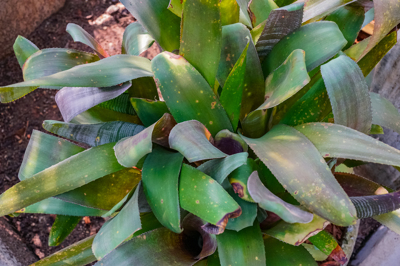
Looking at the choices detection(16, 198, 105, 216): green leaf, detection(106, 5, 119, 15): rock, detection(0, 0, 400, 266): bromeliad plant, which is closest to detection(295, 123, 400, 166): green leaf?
detection(0, 0, 400, 266): bromeliad plant

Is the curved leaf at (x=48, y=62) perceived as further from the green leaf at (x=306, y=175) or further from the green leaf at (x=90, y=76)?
the green leaf at (x=306, y=175)

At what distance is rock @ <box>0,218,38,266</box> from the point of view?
0.88 metres

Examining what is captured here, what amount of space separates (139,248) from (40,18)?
1.22 metres

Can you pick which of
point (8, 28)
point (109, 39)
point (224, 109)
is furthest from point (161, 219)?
point (8, 28)

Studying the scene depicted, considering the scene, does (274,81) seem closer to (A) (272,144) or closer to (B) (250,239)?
(A) (272,144)

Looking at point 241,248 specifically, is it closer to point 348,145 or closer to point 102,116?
point 348,145

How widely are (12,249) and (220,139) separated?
839mm

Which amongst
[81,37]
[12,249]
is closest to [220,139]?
[81,37]

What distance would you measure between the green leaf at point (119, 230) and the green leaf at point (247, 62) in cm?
26

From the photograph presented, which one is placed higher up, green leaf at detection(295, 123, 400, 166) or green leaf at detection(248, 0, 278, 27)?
green leaf at detection(248, 0, 278, 27)

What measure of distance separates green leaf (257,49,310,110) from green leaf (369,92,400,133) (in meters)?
0.23

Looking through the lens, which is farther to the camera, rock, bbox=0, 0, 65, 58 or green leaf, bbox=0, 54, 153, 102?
rock, bbox=0, 0, 65, 58

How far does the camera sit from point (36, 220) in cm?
105

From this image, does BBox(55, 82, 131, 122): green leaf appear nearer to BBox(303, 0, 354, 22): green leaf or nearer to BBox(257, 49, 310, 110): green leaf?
BBox(257, 49, 310, 110): green leaf
